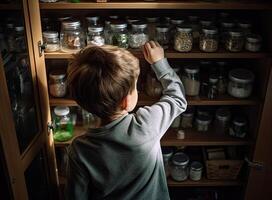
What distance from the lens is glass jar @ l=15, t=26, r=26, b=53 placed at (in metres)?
1.35

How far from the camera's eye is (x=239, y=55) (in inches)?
57.8

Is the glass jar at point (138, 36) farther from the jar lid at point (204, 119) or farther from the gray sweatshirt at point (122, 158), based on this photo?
the jar lid at point (204, 119)

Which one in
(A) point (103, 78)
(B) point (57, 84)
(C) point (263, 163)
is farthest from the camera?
(C) point (263, 163)

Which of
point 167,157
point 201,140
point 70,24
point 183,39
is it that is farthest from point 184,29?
point 167,157

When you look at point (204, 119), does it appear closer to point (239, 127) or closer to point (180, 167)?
point (239, 127)

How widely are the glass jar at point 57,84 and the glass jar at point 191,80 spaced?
1.73 ft

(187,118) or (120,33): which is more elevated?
(120,33)

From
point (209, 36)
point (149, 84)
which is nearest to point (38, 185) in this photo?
point (149, 84)

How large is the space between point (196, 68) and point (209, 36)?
0.54ft

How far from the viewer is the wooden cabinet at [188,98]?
1.33 m

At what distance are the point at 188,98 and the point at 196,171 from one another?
1.36ft

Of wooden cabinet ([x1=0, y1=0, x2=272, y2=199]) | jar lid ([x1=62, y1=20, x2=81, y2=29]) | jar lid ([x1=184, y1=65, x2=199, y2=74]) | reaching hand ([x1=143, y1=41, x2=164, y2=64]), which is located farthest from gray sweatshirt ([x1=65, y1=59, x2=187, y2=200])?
jar lid ([x1=62, y1=20, x2=81, y2=29])

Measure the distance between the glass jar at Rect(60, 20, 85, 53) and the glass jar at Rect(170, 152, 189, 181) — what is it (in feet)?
2.43

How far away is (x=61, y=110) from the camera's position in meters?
1.62
